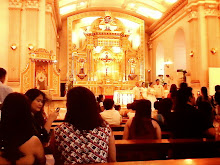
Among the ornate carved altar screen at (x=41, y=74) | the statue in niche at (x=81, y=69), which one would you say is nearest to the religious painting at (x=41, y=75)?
the ornate carved altar screen at (x=41, y=74)

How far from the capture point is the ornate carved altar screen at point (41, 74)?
9461 mm

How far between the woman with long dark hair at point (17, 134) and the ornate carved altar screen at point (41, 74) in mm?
7673

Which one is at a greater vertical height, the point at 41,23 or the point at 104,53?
the point at 41,23

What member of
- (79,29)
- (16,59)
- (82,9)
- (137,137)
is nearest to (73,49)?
(79,29)

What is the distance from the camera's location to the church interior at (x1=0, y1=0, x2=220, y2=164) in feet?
33.6

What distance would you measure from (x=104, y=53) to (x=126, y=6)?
12.9ft

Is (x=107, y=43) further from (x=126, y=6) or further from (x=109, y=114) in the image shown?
(x=109, y=114)

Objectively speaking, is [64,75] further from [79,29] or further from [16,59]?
[16,59]

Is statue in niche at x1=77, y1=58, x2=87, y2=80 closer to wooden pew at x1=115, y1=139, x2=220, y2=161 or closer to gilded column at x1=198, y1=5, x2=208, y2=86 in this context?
gilded column at x1=198, y1=5, x2=208, y2=86

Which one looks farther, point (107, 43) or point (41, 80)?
point (107, 43)

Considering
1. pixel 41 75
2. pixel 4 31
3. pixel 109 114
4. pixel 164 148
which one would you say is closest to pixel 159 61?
pixel 41 75

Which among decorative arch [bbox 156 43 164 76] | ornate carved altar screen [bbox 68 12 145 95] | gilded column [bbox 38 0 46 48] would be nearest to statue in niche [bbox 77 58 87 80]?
ornate carved altar screen [bbox 68 12 145 95]

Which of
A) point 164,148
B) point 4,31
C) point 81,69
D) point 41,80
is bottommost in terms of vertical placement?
point 164,148

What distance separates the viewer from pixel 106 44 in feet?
59.6
